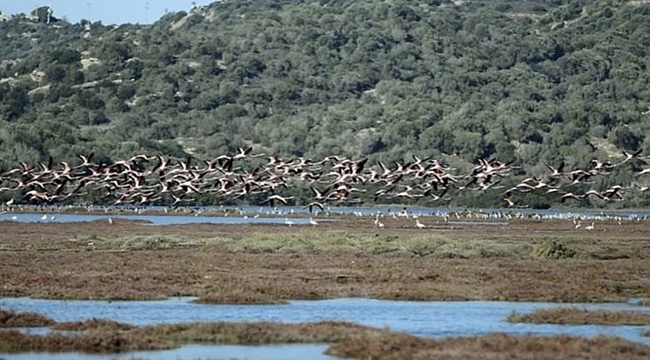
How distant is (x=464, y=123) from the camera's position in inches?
7466

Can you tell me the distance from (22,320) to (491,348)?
11502 mm

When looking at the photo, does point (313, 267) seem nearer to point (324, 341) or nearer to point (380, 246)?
point (380, 246)

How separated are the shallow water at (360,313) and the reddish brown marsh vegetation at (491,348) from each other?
66.8 inches

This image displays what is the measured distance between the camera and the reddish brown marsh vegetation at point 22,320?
34.9m

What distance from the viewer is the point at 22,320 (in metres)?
35.2

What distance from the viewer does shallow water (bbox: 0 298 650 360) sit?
116 ft

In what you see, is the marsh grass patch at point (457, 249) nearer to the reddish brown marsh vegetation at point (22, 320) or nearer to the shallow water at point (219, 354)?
the reddish brown marsh vegetation at point (22, 320)

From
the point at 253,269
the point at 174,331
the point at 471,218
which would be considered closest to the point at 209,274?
the point at 253,269

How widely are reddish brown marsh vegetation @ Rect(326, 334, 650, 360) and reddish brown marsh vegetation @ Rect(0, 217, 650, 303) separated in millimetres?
10172

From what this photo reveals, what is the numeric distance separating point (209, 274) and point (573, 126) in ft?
459

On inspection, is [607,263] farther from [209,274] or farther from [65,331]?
[65,331]

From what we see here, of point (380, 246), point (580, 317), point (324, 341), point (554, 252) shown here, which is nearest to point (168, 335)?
point (324, 341)

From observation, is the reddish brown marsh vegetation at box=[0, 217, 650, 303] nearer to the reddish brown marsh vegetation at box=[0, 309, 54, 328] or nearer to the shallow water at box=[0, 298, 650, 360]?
the shallow water at box=[0, 298, 650, 360]

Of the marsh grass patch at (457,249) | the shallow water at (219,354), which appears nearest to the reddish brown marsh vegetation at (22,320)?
the shallow water at (219,354)
